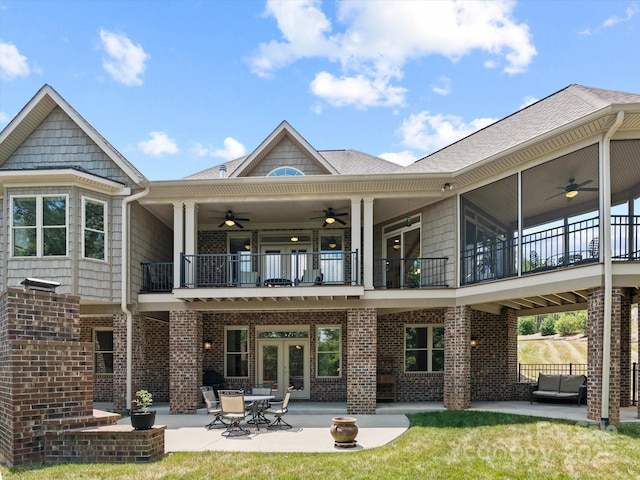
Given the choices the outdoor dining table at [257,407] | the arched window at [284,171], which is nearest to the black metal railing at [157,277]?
the arched window at [284,171]

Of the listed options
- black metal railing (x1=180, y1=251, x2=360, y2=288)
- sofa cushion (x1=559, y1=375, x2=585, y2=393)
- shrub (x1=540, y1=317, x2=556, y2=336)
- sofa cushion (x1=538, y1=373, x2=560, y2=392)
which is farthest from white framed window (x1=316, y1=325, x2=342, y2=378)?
shrub (x1=540, y1=317, x2=556, y2=336)

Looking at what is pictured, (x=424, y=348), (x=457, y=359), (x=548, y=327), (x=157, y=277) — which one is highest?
(x=157, y=277)

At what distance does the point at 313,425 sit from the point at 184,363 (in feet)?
13.0

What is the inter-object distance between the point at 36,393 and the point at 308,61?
46.0ft

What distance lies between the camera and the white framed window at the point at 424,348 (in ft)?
51.5

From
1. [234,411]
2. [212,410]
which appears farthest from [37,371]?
[212,410]

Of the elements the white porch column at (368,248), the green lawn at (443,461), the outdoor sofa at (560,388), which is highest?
the white porch column at (368,248)

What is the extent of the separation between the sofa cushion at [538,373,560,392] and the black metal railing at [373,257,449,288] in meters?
4.25

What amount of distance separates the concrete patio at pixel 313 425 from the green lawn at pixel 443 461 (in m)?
0.63

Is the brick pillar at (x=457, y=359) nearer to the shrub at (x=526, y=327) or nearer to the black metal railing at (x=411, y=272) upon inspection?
the black metal railing at (x=411, y=272)

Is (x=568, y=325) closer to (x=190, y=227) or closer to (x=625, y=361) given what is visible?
(x=625, y=361)

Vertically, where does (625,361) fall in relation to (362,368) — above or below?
above

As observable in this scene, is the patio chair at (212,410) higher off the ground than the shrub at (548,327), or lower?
higher

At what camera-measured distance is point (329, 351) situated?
16.1 m
